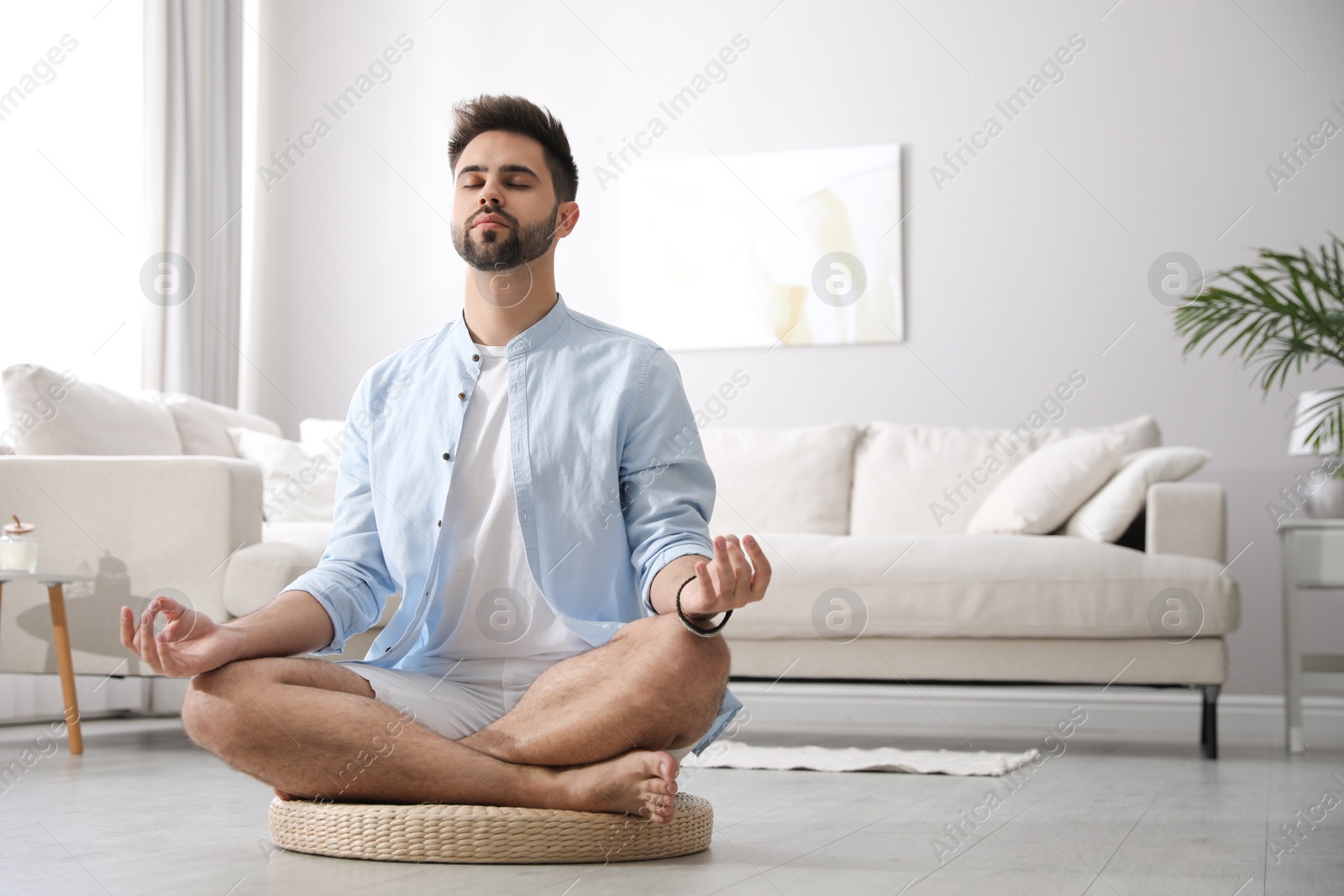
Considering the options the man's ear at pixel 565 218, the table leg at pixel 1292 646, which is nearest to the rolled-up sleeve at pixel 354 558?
the man's ear at pixel 565 218

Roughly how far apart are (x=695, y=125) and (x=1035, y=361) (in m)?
1.42

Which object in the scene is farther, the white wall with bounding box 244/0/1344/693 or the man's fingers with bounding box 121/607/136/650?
the white wall with bounding box 244/0/1344/693

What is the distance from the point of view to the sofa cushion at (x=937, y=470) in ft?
12.1

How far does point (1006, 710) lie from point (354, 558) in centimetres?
274

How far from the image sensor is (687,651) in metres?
1.46

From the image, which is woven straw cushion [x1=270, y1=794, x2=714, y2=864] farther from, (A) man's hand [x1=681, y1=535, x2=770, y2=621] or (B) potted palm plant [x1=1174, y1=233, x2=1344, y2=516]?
(B) potted palm plant [x1=1174, y1=233, x2=1344, y2=516]

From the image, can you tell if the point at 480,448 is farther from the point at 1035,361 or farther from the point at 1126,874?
the point at 1035,361

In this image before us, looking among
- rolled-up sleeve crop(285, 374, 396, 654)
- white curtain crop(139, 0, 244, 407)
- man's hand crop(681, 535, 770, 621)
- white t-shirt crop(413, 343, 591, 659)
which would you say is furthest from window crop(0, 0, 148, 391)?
man's hand crop(681, 535, 770, 621)

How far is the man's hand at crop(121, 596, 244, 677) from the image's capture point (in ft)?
4.42

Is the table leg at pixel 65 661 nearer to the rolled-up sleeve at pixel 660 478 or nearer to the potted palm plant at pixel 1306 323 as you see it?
the rolled-up sleeve at pixel 660 478

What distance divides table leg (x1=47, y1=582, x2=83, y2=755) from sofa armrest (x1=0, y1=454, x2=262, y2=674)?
0.10 m

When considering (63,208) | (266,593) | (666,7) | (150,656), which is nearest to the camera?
(150,656)

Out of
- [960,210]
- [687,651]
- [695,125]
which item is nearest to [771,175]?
[695,125]

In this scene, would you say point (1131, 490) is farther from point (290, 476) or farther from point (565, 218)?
point (290, 476)
